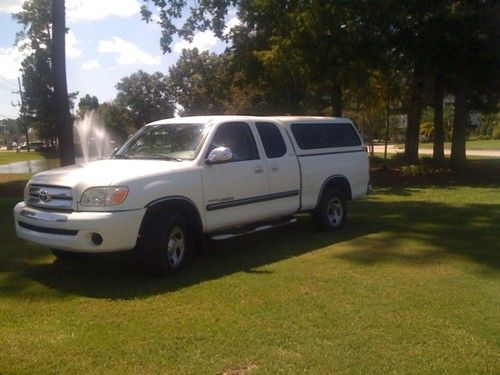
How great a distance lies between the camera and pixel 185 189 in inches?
273

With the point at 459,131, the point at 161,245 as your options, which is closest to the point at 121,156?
the point at 161,245

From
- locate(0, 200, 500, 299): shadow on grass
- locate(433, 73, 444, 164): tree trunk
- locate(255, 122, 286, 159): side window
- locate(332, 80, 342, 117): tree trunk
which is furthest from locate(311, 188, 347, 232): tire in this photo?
locate(433, 73, 444, 164): tree trunk

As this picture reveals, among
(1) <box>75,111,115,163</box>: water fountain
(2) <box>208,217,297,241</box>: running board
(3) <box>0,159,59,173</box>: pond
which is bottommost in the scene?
(2) <box>208,217,297,241</box>: running board

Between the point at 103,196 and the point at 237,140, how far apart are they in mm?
2331

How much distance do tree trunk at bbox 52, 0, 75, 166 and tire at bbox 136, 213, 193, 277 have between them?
8.56 meters

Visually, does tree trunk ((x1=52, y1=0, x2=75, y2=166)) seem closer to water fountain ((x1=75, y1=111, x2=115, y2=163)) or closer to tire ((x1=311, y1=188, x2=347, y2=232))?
tire ((x1=311, y1=188, x2=347, y2=232))

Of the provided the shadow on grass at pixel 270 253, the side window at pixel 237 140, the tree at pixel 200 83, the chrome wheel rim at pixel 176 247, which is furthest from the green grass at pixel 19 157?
the chrome wheel rim at pixel 176 247

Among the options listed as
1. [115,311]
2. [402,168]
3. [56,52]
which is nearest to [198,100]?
[402,168]

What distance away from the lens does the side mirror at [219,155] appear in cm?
723

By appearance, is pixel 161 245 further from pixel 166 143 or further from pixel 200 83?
pixel 200 83

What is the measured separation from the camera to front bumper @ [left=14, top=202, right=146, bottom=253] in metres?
6.19

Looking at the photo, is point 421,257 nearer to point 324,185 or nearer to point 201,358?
point 324,185

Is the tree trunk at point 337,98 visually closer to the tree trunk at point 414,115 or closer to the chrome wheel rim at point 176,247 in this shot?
the tree trunk at point 414,115

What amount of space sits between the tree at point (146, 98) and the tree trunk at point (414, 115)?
4838cm
